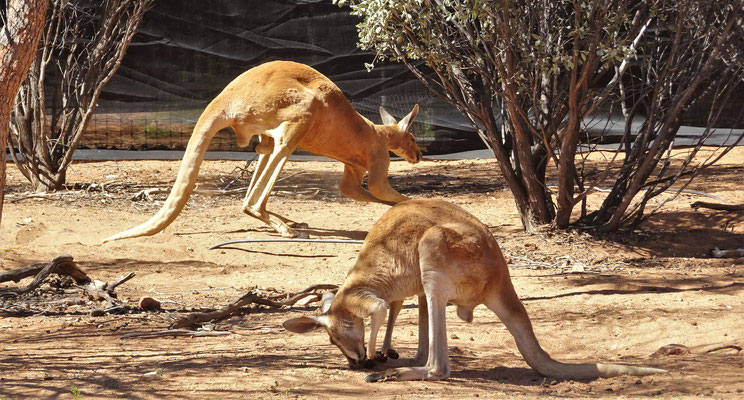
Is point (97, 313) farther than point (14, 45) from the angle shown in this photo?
Yes

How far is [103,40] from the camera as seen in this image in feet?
29.6

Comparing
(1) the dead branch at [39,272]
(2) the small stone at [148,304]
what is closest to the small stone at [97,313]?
(2) the small stone at [148,304]

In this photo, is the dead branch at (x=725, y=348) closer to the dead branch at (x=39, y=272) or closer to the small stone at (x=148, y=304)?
the small stone at (x=148, y=304)

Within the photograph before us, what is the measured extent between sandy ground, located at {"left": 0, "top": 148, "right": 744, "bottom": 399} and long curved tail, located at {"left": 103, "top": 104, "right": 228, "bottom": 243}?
0.11 metres

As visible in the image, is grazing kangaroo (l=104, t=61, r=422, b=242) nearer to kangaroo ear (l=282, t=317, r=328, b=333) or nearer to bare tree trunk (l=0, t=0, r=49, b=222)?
bare tree trunk (l=0, t=0, r=49, b=222)

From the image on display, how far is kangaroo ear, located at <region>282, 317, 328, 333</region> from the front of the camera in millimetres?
3457

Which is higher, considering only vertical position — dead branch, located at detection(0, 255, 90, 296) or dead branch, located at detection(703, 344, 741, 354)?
dead branch, located at detection(0, 255, 90, 296)

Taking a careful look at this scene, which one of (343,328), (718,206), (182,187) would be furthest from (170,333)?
(718,206)

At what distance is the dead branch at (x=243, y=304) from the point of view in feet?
14.3

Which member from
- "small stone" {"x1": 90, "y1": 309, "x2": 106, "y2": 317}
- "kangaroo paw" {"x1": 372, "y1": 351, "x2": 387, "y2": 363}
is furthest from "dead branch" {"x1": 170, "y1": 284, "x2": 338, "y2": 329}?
"kangaroo paw" {"x1": 372, "y1": 351, "x2": 387, "y2": 363}

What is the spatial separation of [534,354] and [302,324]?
1.07m

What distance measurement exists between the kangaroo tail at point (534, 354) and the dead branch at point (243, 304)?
5.63 feet

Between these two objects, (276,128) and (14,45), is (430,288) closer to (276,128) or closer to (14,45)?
(14,45)

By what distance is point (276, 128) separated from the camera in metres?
7.34
